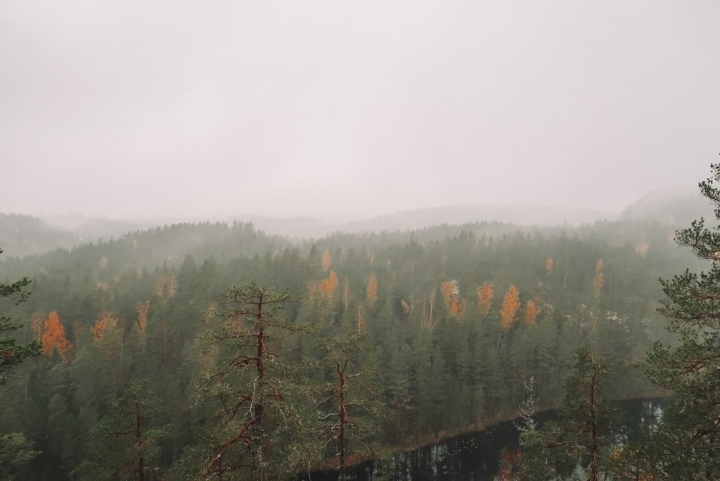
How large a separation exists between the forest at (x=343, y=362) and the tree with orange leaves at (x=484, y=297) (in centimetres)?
53

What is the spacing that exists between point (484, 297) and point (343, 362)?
207 ft

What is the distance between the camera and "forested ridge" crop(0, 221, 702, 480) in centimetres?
1912

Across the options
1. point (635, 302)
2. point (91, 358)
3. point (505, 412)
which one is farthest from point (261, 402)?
point (635, 302)

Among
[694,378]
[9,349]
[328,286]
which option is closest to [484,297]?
[328,286]

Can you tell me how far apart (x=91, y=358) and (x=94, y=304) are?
35.8 metres

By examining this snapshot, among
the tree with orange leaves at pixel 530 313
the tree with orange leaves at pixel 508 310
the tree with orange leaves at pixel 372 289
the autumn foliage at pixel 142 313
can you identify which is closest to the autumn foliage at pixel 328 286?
the tree with orange leaves at pixel 372 289

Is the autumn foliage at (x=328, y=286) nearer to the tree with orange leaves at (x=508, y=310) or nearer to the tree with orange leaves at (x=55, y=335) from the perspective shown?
the tree with orange leaves at (x=508, y=310)

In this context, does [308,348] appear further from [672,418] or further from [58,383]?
[672,418]

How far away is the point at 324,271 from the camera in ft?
346

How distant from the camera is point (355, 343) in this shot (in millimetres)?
15125

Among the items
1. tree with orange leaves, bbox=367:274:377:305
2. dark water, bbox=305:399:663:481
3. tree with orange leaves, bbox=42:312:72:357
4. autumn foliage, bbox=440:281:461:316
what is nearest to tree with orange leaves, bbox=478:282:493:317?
autumn foliage, bbox=440:281:461:316

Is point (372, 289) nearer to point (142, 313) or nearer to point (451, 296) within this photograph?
point (451, 296)

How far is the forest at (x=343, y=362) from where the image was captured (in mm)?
11352

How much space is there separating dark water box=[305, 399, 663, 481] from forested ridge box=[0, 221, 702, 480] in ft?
7.77
